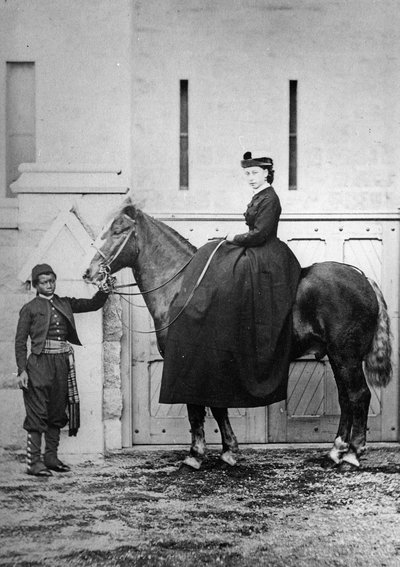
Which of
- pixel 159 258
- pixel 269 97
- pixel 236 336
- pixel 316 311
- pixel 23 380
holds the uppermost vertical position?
pixel 269 97

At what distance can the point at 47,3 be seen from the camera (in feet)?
15.9

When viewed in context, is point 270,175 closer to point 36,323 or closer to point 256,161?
point 256,161

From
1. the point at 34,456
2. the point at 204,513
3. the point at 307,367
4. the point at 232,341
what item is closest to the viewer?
the point at 204,513

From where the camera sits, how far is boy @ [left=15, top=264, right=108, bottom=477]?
15.9ft

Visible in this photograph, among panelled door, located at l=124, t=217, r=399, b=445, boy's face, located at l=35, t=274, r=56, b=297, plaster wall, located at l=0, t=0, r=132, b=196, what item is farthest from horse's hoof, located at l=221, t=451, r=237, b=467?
plaster wall, located at l=0, t=0, r=132, b=196

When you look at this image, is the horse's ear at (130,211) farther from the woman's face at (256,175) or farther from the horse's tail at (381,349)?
the horse's tail at (381,349)

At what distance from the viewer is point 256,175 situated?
4.98 m

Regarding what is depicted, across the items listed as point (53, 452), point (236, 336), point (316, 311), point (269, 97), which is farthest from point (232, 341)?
point (269, 97)

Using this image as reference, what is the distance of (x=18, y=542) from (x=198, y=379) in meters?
1.41

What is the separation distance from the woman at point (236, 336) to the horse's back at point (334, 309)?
15 cm

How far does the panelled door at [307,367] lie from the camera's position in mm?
5543

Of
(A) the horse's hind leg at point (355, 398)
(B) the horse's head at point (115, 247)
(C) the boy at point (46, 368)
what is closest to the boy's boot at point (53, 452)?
(C) the boy at point (46, 368)

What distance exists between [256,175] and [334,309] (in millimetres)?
989

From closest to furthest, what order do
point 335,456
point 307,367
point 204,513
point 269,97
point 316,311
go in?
1. point 204,513
2. point 316,311
3. point 335,456
4. point 269,97
5. point 307,367
